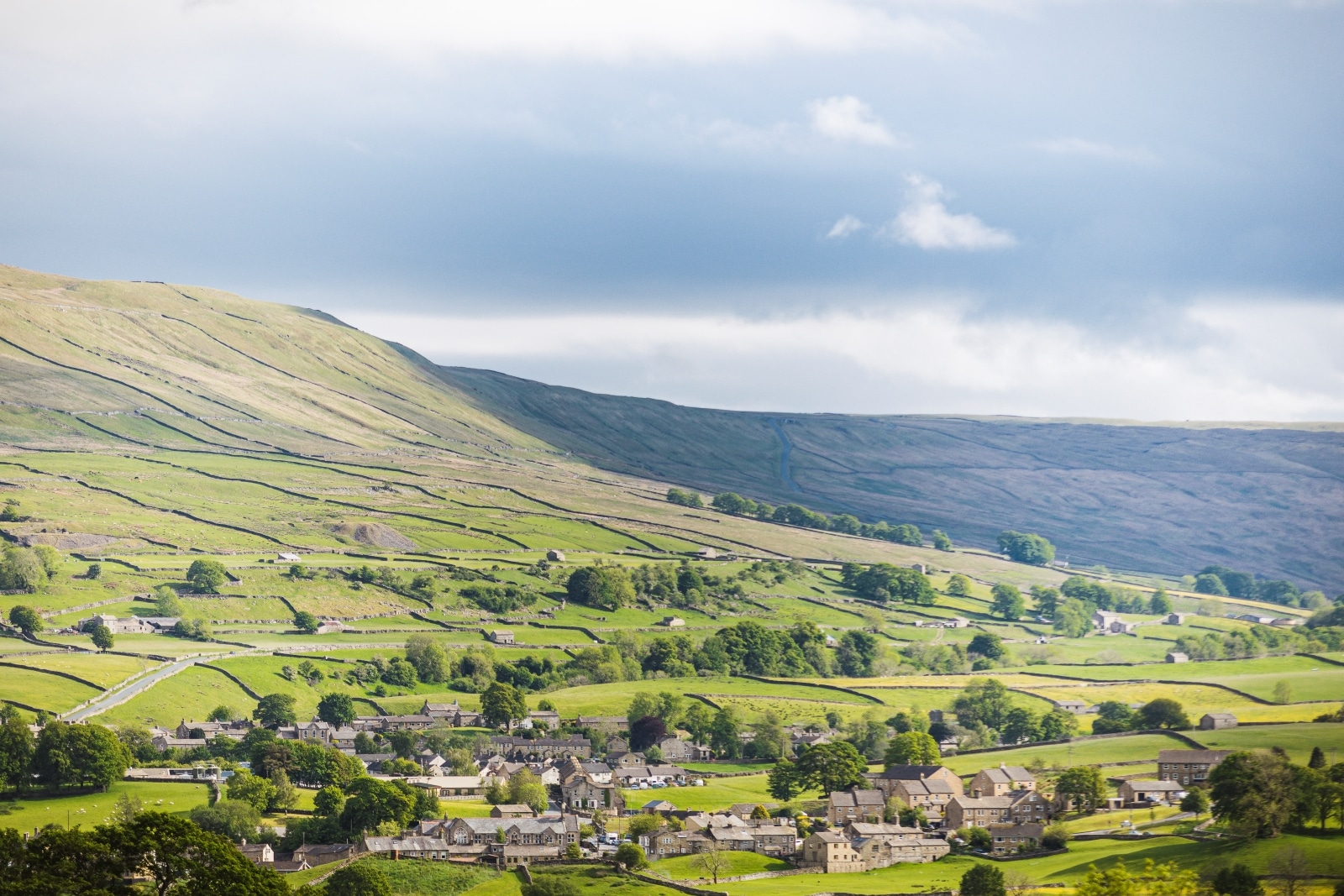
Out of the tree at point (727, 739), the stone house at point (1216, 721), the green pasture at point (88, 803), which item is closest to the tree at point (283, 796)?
the green pasture at point (88, 803)

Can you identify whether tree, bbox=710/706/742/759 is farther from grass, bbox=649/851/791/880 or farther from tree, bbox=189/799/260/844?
tree, bbox=189/799/260/844

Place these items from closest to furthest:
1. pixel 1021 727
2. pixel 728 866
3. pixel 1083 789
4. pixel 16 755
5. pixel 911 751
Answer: pixel 728 866 < pixel 16 755 < pixel 1083 789 < pixel 911 751 < pixel 1021 727

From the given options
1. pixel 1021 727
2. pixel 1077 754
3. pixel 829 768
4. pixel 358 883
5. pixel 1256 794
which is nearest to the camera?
pixel 358 883

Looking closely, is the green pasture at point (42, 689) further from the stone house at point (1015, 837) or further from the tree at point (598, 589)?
the stone house at point (1015, 837)

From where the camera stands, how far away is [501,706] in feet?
462

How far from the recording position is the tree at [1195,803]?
10250 centimetres

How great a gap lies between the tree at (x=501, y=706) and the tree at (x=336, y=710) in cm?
1169

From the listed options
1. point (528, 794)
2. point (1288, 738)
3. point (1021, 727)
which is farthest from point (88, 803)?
point (1288, 738)

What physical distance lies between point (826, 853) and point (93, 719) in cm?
5943

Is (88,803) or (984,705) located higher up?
(984,705)

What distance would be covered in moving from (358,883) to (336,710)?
5823 centimetres

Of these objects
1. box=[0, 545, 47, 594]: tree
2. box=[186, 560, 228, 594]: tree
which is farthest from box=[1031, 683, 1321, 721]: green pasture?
box=[0, 545, 47, 594]: tree

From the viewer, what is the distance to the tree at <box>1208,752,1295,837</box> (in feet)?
296

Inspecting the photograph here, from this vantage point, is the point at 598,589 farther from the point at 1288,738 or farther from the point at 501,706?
the point at 1288,738
